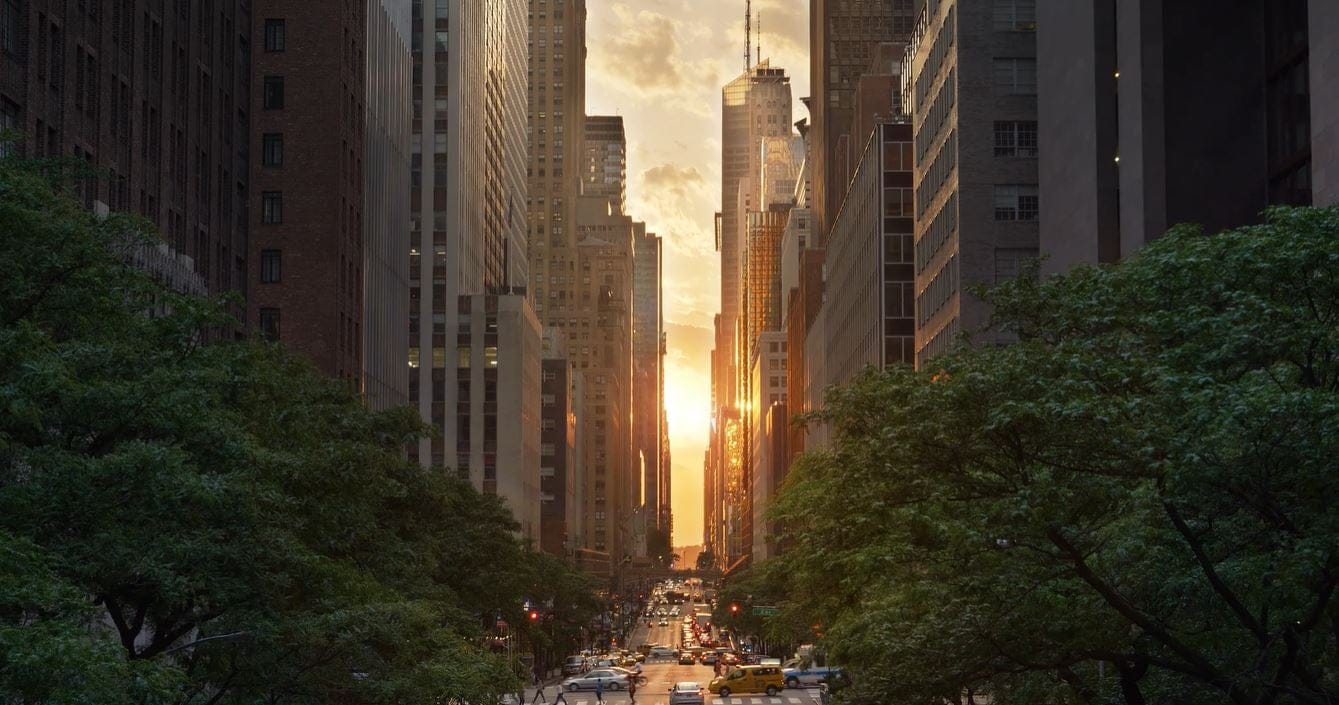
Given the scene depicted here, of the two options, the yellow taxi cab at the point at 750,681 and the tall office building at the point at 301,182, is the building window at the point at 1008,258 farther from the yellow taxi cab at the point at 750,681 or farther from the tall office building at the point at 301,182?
the tall office building at the point at 301,182

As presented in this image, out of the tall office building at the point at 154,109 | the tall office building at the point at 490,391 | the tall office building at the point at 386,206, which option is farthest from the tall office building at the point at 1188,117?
the tall office building at the point at 490,391

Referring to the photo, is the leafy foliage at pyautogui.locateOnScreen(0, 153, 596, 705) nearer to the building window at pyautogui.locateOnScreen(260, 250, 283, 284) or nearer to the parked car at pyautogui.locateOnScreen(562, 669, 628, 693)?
the building window at pyautogui.locateOnScreen(260, 250, 283, 284)

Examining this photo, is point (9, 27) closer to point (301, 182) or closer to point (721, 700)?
point (301, 182)

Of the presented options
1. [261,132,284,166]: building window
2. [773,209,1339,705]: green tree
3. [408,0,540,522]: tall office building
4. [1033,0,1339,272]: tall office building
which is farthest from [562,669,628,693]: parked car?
[773,209,1339,705]: green tree

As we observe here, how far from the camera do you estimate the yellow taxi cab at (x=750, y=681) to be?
10081 centimetres

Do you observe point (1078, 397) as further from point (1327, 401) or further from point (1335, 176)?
point (1335, 176)

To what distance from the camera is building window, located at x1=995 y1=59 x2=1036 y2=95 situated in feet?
308

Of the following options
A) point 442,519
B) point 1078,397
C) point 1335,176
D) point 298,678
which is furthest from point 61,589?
point 442,519

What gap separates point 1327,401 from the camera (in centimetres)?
2389

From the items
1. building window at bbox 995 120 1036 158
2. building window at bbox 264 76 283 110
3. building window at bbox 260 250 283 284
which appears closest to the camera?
building window at bbox 995 120 1036 158

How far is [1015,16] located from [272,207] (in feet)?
139

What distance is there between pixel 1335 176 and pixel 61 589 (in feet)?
118

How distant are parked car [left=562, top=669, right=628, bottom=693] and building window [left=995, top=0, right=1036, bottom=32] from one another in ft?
150

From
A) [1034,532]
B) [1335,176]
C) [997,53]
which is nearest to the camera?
[1034,532]
